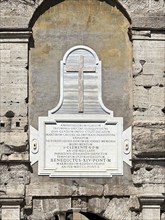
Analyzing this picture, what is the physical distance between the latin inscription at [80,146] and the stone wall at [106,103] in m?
→ 0.23

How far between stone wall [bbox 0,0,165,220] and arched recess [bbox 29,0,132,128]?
0.05ft

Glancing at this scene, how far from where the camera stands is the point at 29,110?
51.6ft

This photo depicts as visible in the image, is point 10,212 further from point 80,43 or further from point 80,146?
point 80,43

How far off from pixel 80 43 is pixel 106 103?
1019 millimetres

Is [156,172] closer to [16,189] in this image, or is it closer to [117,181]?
[117,181]

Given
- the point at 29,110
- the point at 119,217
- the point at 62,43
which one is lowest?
the point at 119,217

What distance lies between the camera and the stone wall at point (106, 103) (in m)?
15.6

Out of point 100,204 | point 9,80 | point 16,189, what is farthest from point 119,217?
point 9,80

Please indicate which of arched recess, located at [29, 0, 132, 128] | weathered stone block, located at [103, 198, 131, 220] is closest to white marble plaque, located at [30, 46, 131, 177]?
arched recess, located at [29, 0, 132, 128]

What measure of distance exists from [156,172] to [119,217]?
0.88 metres

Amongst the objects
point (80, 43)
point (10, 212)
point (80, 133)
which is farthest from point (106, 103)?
point (10, 212)

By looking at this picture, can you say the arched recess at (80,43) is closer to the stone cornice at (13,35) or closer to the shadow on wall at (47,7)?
the shadow on wall at (47,7)

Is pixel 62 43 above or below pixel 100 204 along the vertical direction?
above

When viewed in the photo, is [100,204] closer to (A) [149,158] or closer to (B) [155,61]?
(A) [149,158]
